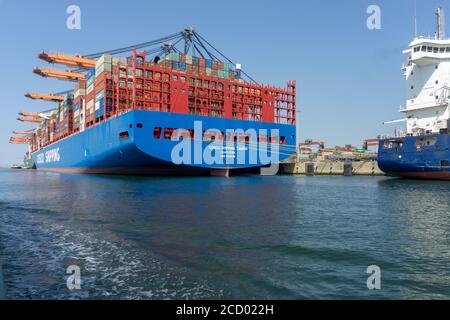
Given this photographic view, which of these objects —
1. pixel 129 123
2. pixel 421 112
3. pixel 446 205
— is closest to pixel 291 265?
pixel 446 205

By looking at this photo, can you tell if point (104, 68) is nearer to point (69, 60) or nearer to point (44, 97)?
point (69, 60)

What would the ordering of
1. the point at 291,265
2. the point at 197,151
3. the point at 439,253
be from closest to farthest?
the point at 291,265 → the point at 439,253 → the point at 197,151

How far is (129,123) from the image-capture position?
4153 centimetres

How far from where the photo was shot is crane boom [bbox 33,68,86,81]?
6141 cm

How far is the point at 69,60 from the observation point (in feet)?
191

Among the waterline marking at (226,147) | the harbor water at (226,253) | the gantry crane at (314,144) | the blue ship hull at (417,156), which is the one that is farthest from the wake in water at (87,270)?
the gantry crane at (314,144)

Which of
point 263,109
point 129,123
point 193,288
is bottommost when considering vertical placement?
point 193,288

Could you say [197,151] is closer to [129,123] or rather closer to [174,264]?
[129,123]

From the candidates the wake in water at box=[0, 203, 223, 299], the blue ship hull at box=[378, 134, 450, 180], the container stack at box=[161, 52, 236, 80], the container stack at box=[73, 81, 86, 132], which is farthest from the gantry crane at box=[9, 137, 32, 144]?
the wake in water at box=[0, 203, 223, 299]

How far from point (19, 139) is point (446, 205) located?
15877cm

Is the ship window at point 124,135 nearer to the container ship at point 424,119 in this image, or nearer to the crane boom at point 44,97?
the container ship at point 424,119

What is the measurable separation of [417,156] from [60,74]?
60986 millimetres

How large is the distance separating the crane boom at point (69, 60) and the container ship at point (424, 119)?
49433mm

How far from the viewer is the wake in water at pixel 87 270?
6.98 metres
